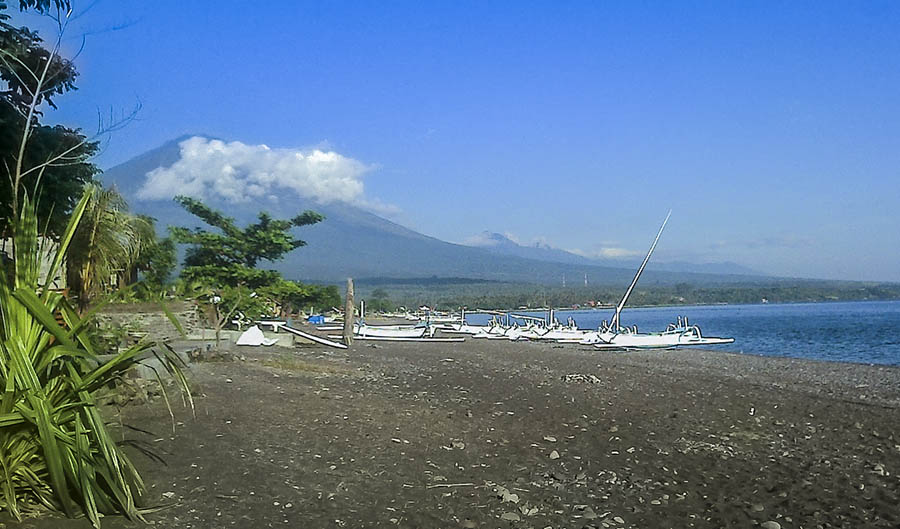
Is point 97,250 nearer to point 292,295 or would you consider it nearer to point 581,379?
point 581,379

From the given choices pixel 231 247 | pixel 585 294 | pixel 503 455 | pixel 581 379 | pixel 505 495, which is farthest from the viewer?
pixel 585 294

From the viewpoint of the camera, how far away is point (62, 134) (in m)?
7.84

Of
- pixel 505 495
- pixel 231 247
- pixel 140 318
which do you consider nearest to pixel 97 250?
pixel 140 318

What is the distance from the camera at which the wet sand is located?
214 inches

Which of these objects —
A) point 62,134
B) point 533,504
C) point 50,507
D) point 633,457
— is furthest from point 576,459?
point 62,134

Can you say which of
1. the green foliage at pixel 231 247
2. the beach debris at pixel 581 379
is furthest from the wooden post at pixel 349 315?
the beach debris at pixel 581 379

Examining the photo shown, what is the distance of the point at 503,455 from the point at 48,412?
14.1 feet

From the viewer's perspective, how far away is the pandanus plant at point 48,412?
13.9 feet

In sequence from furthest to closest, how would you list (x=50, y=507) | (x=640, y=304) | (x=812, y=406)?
1. (x=640, y=304)
2. (x=812, y=406)
3. (x=50, y=507)

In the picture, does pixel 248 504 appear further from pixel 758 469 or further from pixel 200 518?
pixel 758 469

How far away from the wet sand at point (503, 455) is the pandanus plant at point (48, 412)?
0.72 ft

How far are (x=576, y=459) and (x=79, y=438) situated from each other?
4654 mm

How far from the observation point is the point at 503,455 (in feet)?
24.1

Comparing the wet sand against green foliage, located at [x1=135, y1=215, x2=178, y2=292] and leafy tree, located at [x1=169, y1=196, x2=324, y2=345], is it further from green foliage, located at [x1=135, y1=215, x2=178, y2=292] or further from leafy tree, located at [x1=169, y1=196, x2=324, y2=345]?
leafy tree, located at [x1=169, y1=196, x2=324, y2=345]
